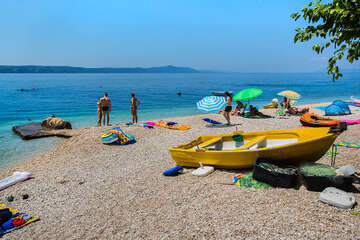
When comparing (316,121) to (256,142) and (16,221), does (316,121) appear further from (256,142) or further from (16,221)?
(16,221)

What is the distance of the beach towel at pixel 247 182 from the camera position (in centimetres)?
639

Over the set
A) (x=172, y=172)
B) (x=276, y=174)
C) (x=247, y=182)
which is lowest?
(x=172, y=172)

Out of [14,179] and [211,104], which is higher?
[211,104]

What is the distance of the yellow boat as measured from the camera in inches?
254

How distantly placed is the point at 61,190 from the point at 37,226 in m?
1.88

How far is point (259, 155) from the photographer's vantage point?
22.6ft

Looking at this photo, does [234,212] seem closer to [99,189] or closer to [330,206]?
[330,206]

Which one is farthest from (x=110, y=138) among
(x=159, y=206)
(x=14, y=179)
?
(x=159, y=206)

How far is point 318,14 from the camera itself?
209 inches

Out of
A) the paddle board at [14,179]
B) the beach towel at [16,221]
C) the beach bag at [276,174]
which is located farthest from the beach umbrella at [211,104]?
the beach towel at [16,221]

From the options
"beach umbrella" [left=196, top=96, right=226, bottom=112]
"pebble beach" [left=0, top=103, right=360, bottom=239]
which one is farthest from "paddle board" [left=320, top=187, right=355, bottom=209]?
"beach umbrella" [left=196, top=96, right=226, bottom=112]

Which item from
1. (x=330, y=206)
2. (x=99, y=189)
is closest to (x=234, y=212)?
(x=330, y=206)

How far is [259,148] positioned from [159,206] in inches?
131

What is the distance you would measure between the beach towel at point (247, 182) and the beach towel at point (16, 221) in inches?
202
